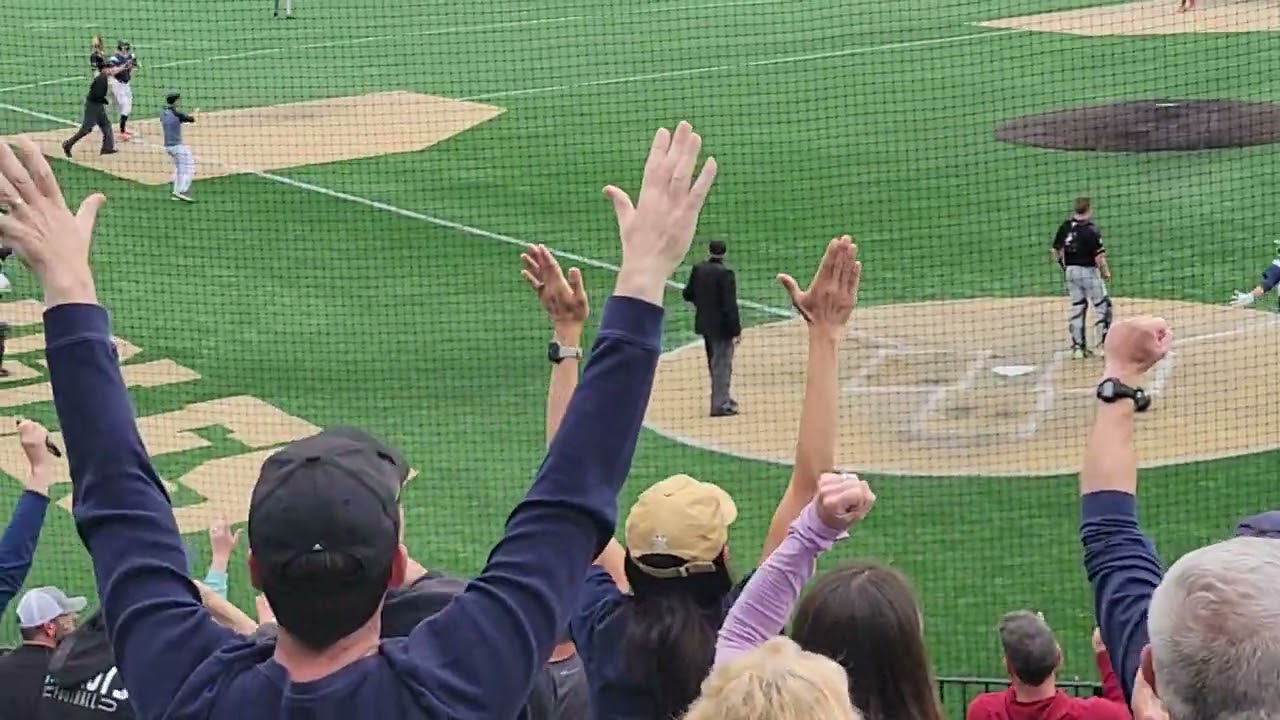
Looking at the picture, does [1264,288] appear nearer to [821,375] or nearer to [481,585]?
[821,375]

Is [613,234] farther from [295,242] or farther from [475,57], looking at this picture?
[475,57]

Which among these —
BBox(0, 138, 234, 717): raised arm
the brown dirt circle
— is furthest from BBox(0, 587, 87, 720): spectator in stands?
the brown dirt circle

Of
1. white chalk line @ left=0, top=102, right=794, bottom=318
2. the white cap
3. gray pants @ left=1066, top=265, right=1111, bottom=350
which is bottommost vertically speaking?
white chalk line @ left=0, top=102, right=794, bottom=318

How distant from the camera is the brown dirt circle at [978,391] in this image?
453 inches

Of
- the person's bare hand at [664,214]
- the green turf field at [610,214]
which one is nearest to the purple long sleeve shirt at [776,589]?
the person's bare hand at [664,214]

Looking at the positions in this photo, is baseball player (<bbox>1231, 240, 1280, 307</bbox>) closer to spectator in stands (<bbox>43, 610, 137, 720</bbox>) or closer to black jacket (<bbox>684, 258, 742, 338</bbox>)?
black jacket (<bbox>684, 258, 742, 338</bbox>)

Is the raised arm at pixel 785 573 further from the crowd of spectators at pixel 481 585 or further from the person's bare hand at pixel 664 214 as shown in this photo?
the person's bare hand at pixel 664 214

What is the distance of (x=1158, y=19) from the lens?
3009 cm

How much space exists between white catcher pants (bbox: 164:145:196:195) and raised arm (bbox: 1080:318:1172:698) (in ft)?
57.5

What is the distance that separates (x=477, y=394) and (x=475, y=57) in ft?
58.6

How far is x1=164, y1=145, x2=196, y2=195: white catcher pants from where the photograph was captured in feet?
65.5

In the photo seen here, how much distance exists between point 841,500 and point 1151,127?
19.6 metres

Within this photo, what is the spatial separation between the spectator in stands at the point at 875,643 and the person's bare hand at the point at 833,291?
107 centimetres

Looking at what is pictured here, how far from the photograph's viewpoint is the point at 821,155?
70.6 feet
